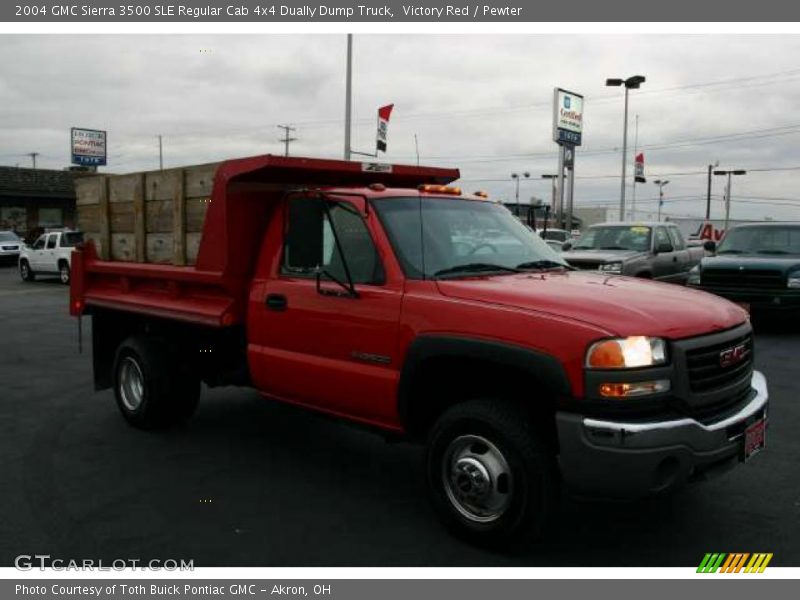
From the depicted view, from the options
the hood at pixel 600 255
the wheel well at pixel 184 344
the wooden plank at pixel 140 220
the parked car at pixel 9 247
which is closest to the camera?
the wheel well at pixel 184 344

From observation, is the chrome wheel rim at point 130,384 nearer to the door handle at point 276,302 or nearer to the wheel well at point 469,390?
the door handle at point 276,302

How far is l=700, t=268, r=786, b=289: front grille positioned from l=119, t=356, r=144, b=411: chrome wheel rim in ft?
30.4

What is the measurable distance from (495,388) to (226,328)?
2.35 metres

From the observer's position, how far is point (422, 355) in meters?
4.22

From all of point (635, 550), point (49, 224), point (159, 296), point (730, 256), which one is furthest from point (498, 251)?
point (49, 224)

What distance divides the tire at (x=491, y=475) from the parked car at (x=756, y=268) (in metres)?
8.23

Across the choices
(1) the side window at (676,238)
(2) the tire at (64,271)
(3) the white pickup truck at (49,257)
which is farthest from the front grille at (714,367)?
(2) the tire at (64,271)

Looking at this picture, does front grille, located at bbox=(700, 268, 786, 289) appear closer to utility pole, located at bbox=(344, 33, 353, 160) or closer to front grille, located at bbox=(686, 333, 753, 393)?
front grille, located at bbox=(686, 333, 753, 393)

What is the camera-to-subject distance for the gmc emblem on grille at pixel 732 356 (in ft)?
13.1

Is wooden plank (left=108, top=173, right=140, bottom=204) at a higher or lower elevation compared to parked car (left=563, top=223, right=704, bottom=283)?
higher

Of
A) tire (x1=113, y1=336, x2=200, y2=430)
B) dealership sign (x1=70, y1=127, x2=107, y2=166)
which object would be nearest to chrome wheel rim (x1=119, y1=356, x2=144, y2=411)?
tire (x1=113, y1=336, x2=200, y2=430)

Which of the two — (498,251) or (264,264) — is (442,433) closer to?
(498,251)

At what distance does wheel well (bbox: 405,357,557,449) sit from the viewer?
4.02 metres

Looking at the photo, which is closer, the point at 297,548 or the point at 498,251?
the point at 297,548
